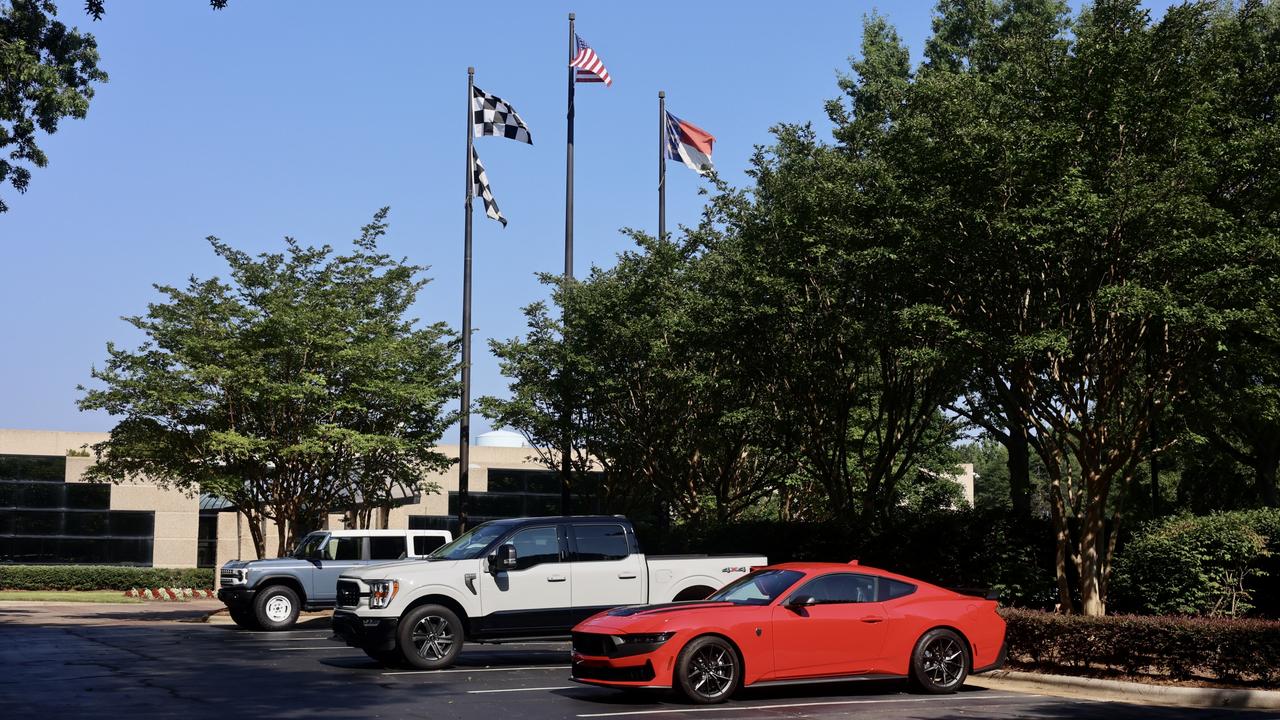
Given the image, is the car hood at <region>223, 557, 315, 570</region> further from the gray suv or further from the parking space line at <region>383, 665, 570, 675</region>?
the parking space line at <region>383, 665, 570, 675</region>

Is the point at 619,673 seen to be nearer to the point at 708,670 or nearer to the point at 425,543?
the point at 708,670

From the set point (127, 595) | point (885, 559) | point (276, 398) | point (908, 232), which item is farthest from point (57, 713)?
point (127, 595)

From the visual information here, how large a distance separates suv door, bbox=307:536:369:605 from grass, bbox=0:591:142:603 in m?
17.8

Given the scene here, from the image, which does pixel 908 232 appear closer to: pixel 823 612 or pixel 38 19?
pixel 823 612

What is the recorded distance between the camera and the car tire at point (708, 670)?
12.7 meters

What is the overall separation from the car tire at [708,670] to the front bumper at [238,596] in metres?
14.2

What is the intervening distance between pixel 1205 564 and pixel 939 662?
5.56 meters

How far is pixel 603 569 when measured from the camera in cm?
1708

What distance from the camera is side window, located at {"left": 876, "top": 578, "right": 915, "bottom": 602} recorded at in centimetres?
1397

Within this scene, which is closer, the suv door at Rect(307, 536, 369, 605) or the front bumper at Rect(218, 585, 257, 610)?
the front bumper at Rect(218, 585, 257, 610)

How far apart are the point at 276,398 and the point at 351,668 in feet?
43.5

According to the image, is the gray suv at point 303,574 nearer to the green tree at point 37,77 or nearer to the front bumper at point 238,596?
the front bumper at point 238,596

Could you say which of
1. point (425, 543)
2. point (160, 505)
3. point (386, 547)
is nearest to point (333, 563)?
point (386, 547)

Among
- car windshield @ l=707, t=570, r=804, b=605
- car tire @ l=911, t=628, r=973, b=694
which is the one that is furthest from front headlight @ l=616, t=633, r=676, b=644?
car tire @ l=911, t=628, r=973, b=694
